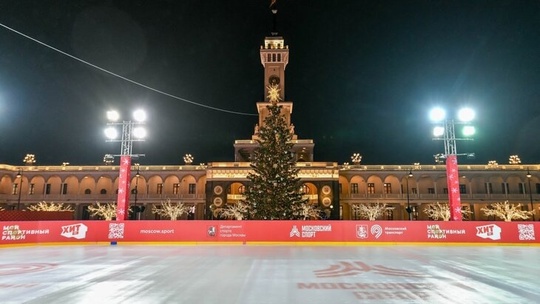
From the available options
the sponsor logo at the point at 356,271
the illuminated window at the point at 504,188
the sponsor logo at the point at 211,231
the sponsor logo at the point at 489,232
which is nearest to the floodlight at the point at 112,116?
the sponsor logo at the point at 211,231

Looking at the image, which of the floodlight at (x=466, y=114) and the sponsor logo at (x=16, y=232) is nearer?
the floodlight at (x=466, y=114)

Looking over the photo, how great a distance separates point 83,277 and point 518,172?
70464 millimetres

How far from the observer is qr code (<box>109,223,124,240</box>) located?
2502 cm

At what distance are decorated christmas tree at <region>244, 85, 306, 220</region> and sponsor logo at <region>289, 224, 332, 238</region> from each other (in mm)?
6458

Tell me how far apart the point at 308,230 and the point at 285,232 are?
5.49 ft

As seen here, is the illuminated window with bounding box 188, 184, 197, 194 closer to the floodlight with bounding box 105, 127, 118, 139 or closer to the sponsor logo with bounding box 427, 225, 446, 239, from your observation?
the floodlight with bounding box 105, 127, 118, 139

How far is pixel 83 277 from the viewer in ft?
37.1

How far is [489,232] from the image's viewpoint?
976 inches

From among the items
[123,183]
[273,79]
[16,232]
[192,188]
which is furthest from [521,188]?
[16,232]

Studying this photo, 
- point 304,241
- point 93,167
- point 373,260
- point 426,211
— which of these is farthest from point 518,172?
point 93,167

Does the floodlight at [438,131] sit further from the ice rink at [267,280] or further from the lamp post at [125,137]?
the lamp post at [125,137]

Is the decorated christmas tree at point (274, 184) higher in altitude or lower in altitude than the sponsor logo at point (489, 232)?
higher

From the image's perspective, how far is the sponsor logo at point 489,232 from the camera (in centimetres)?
2478

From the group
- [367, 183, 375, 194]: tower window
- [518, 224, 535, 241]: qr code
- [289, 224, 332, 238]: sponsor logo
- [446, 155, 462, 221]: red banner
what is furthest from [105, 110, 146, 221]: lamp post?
[367, 183, 375, 194]: tower window
